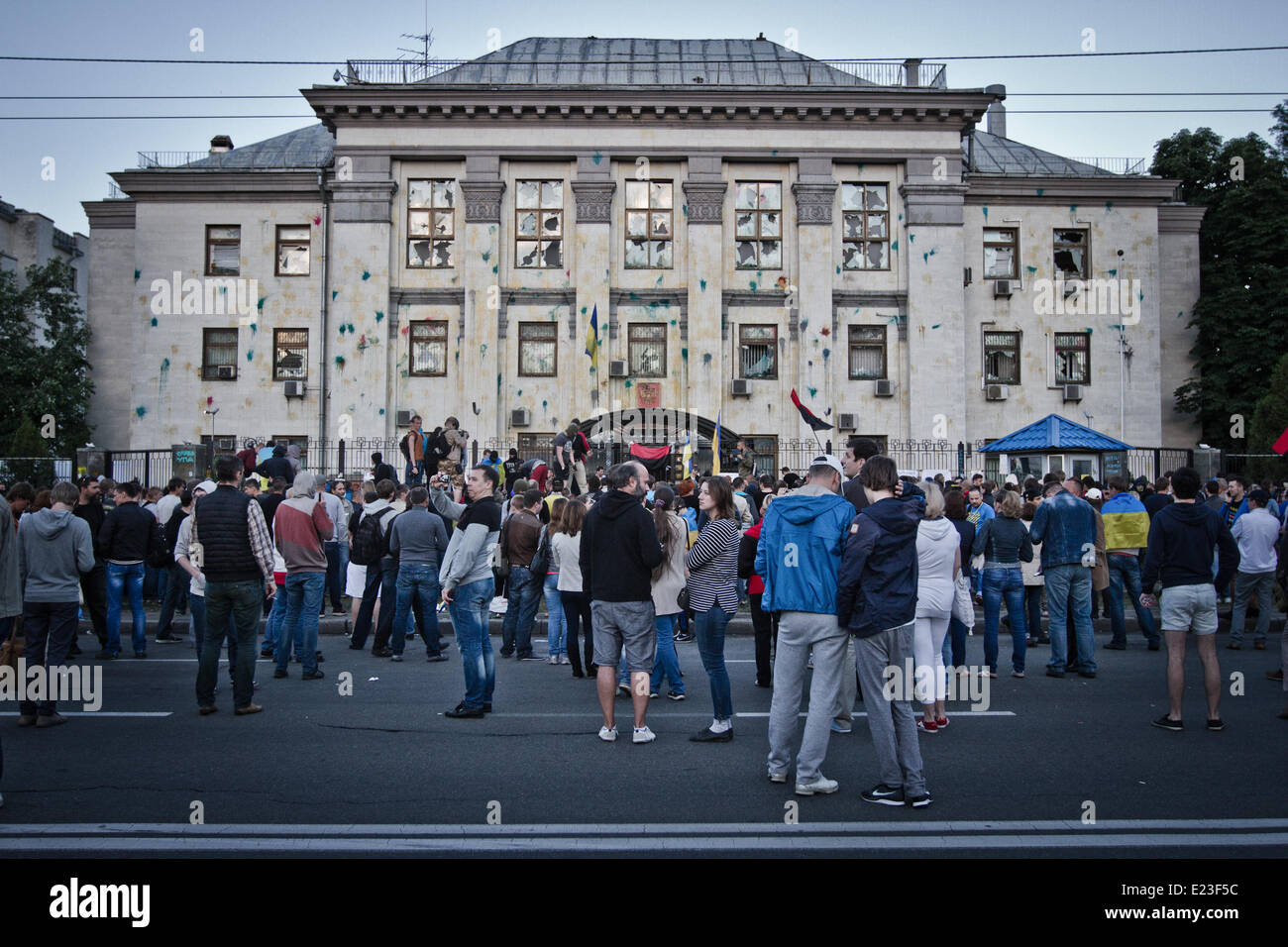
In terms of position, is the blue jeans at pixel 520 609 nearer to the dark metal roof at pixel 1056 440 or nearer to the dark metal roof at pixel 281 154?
the dark metal roof at pixel 1056 440

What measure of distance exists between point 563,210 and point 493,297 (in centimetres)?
357

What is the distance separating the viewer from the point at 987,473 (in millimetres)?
28625

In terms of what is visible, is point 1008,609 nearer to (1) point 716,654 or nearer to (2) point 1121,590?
(2) point 1121,590

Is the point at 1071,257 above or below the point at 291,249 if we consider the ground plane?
above

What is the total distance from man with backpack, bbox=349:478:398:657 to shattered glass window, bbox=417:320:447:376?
19.3 meters

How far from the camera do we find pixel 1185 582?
883 cm

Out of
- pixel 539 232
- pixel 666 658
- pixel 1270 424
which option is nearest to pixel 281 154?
pixel 539 232

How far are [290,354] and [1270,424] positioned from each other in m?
29.1

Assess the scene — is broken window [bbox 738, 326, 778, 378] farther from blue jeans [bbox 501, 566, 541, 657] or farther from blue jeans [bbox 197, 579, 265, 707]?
blue jeans [bbox 197, 579, 265, 707]

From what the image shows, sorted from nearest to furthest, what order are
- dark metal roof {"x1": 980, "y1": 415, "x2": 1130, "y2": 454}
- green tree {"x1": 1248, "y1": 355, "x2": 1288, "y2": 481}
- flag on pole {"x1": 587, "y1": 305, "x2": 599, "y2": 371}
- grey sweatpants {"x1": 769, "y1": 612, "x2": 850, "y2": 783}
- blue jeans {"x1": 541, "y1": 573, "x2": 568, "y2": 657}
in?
grey sweatpants {"x1": 769, "y1": 612, "x2": 850, "y2": 783} < blue jeans {"x1": 541, "y1": 573, "x2": 568, "y2": 657} < dark metal roof {"x1": 980, "y1": 415, "x2": 1130, "y2": 454} < green tree {"x1": 1248, "y1": 355, "x2": 1288, "y2": 481} < flag on pole {"x1": 587, "y1": 305, "x2": 599, "y2": 371}

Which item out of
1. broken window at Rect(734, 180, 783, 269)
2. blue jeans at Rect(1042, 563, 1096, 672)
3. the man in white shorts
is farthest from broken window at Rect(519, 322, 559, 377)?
the man in white shorts

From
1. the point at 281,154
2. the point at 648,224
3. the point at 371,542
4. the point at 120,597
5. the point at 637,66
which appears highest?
the point at 637,66

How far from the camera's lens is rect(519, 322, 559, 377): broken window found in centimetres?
3247

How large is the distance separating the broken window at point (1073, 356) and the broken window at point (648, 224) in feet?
44.2
